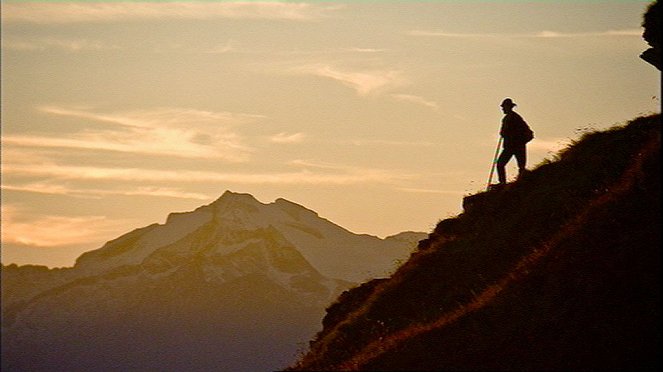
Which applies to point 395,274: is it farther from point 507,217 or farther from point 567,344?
point 567,344

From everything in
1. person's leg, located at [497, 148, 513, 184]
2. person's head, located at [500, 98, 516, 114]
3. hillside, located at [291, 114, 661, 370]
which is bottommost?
hillside, located at [291, 114, 661, 370]

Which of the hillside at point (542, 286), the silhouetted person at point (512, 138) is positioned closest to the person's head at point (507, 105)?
the silhouetted person at point (512, 138)

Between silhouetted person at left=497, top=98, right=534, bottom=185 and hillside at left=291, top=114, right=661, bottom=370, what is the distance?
72.1 inches

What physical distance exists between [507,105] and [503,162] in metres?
1.95

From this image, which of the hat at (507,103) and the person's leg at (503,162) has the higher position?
the hat at (507,103)

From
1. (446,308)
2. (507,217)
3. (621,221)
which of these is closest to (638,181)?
(621,221)

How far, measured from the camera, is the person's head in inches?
1524

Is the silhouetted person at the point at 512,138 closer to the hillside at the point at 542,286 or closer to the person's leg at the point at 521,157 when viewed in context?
the person's leg at the point at 521,157

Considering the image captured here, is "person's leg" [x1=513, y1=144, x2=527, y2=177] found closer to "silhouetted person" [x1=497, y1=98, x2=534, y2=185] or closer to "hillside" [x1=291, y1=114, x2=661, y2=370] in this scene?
"silhouetted person" [x1=497, y1=98, x2=534, y2=185]

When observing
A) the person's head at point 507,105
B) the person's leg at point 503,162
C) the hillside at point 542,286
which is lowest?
the hillside at point 542,286

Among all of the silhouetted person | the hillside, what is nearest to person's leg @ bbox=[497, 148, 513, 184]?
the silhouetted person

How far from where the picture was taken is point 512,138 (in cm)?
3822

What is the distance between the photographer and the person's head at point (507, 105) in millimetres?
38719

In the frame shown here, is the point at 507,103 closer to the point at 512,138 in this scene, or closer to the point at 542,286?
the point at 512,138
